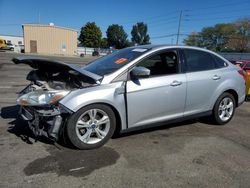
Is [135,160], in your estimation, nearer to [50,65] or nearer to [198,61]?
[50,65]

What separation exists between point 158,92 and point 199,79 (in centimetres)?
100

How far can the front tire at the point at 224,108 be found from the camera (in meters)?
4.60

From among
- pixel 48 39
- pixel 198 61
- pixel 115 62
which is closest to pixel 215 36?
pixel 48 39

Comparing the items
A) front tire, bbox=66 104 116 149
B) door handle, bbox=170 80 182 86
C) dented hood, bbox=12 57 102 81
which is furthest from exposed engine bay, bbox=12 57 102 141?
door handle, bbox=170 80 182 86

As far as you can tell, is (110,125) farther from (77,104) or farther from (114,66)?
(114,66)

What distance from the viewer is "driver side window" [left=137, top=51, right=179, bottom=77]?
3.91 metres

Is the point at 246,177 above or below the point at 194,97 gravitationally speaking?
below

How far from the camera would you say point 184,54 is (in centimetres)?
415

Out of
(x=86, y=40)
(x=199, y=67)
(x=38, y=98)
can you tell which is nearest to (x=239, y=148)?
(x=199, y=67)

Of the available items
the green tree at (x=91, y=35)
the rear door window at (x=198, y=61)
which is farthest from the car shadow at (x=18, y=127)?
the green tree at (x=91, y=35)

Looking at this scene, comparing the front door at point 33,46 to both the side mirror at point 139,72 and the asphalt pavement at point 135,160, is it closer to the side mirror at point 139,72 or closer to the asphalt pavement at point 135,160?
the asphalt pavement at point 135,160

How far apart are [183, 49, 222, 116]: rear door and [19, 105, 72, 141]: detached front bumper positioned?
227 cm

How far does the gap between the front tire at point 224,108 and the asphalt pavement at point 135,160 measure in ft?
1.46

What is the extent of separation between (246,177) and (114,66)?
2.47 m
